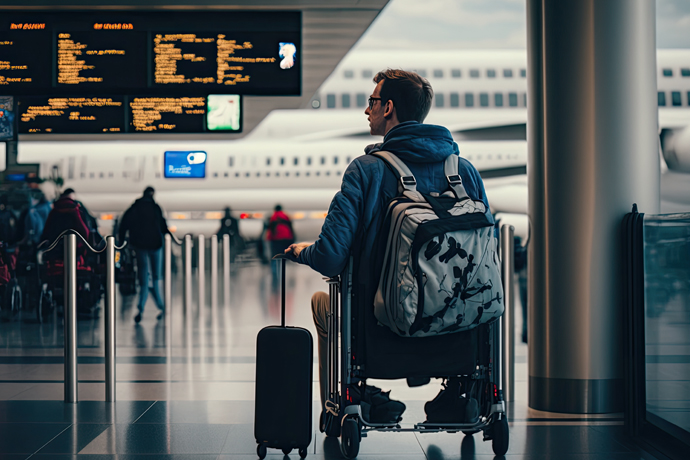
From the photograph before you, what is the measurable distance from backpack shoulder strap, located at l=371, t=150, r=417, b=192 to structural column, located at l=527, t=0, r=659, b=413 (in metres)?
1.26

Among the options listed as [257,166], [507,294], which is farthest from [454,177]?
[257,166]

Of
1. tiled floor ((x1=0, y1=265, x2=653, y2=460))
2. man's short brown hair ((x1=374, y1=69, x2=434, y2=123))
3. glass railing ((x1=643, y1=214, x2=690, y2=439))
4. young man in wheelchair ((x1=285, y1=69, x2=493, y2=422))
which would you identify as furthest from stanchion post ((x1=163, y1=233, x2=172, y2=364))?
glass railing ((x1=643, y1=214, x2=690, y2=439))

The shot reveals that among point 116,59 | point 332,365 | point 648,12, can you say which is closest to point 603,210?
point 648,12

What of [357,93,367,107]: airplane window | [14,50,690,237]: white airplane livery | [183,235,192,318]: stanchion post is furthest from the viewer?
[357,93,367,107]: airplane window

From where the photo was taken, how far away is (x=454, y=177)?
2467mm

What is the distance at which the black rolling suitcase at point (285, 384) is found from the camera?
2473 millimetres

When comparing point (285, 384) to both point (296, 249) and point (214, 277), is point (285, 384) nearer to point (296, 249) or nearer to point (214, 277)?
point (296, 249)

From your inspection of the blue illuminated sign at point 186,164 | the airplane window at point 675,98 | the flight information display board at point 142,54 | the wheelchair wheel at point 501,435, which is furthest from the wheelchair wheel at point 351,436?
the airplane window at point 675,98

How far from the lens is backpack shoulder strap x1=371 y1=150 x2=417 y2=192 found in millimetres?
2416

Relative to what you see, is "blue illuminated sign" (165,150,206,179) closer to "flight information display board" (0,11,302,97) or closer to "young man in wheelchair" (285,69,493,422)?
"flight information display board" (0,11,302,97)

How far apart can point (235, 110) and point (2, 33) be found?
→ 6.23ft

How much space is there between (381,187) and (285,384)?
2.56ft

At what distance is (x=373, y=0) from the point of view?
6.66m

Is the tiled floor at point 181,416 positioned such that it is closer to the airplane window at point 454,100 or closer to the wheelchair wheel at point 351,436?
the wheelchair wheel at point 351,436
